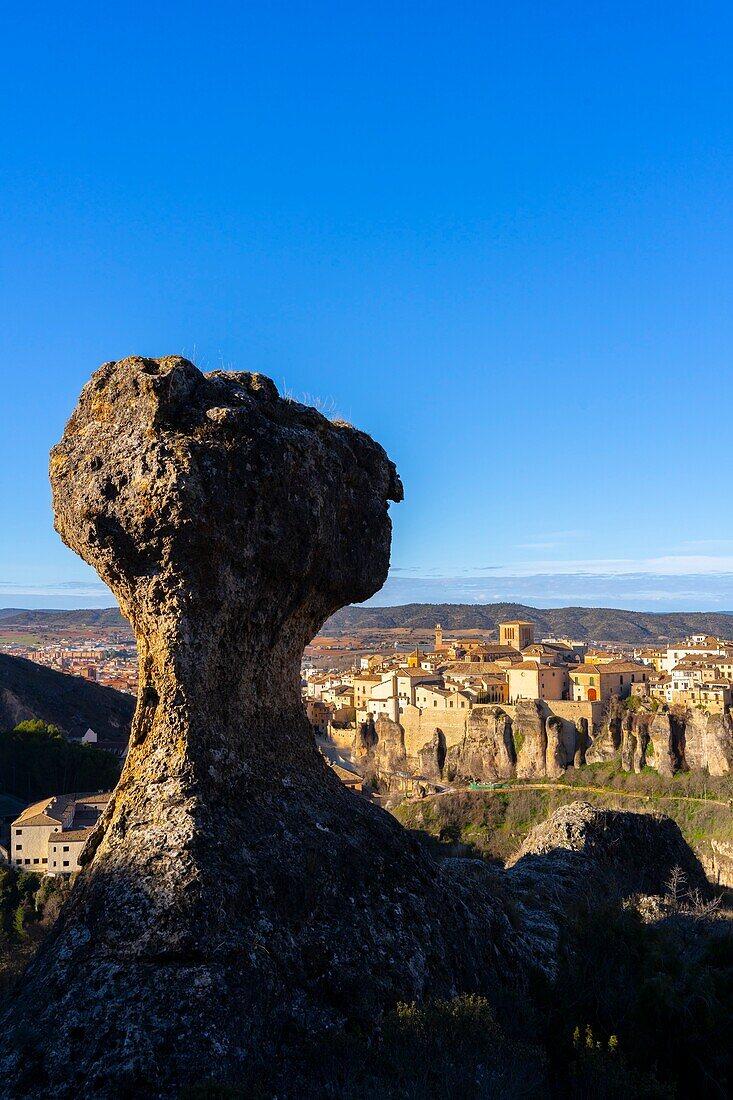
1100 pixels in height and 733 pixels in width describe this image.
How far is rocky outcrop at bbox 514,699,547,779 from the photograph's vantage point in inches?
2180

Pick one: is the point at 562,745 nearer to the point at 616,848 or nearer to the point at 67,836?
the point at 67,836

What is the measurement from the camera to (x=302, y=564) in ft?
22.1

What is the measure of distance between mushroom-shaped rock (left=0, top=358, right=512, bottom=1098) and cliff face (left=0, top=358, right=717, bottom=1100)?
0.05 feet

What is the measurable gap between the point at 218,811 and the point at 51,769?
35.2 m

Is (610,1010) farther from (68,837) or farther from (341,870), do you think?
(68,837)

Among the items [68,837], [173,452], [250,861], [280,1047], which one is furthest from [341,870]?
[68,837]

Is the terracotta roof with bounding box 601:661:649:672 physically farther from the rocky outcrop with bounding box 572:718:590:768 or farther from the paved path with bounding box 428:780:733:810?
the paved path with bounding box 428:780:733:810

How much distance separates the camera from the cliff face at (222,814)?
4980mm

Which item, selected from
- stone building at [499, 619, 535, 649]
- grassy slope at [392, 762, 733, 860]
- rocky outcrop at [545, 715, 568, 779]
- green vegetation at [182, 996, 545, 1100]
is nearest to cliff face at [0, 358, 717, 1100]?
green vegetation at [182, 996, 545, 1100]

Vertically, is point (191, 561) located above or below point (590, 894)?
above

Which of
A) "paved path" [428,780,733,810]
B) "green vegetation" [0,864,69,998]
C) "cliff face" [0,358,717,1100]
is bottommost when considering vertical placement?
"paved path" [428,780,733,810]

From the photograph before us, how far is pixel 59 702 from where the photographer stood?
A: 62.3 m

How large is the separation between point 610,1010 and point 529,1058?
112 cm

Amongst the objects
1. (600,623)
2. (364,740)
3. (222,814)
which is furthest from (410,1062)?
(600,623)
